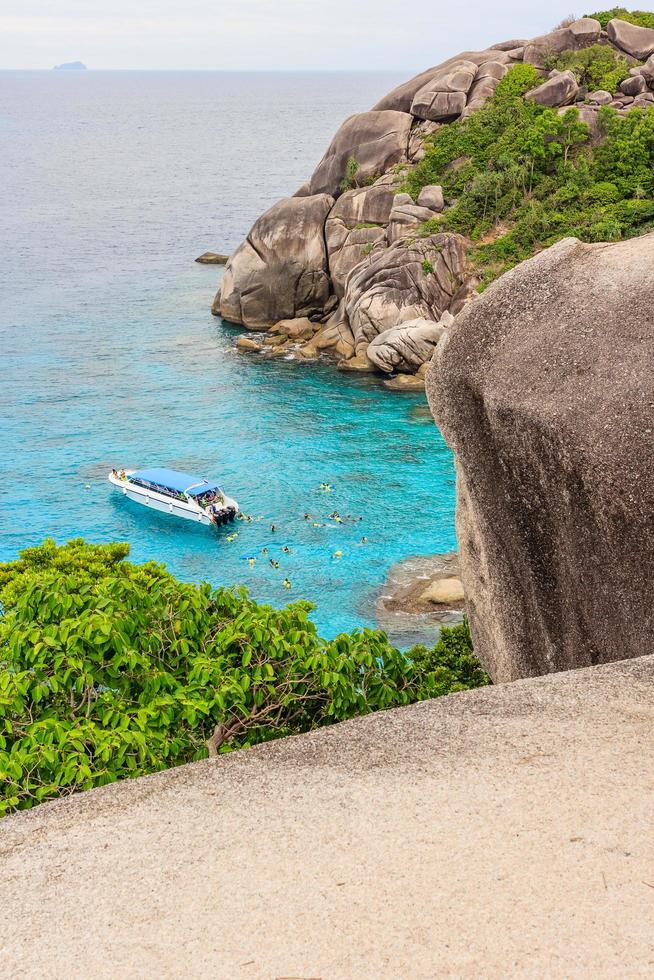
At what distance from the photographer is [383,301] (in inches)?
2090

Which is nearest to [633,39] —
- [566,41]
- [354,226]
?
[566,41]

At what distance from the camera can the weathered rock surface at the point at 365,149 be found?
62688 millimetres

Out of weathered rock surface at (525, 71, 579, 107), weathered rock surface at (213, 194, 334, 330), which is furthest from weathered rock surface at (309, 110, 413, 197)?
weathered rock surface at (525, 71, 579, 107)

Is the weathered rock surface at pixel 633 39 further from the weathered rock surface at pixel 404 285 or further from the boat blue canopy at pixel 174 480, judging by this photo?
the boat blue canopy at pixel 174 480

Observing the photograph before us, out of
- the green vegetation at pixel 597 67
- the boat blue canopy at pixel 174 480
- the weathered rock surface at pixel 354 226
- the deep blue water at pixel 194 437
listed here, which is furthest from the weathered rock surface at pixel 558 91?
the boat blue canopy at pixel 174 480

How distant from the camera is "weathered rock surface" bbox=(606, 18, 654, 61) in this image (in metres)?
63.0

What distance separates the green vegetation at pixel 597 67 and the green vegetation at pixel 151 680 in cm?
5832

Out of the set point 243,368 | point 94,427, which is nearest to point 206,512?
point 94,427

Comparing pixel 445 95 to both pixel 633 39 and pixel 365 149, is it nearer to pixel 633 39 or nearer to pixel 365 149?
pixel 365 149

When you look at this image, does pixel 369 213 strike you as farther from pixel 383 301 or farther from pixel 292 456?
pixel 292 456

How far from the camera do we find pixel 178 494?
38531 millimetres

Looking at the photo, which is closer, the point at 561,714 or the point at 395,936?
the point at 395,936

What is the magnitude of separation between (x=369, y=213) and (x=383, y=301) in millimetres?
9430

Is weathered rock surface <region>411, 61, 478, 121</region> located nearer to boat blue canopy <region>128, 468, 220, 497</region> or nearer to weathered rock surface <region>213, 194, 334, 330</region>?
weathered rock surface <region>213, 194, 334, 330</region>
